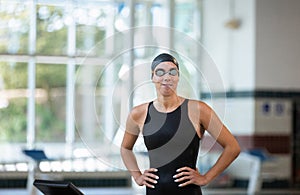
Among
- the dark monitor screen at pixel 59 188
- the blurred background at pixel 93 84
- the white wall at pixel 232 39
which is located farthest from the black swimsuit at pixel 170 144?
the white wall at pixel 232 39

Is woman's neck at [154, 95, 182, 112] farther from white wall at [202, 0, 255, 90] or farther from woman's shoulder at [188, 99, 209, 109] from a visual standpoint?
white wall at [202, 0, 255, 90]

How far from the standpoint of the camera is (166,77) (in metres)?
2.86

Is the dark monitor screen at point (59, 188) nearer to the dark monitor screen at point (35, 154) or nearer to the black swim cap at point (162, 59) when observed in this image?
the black swim cap at point (162, 59)

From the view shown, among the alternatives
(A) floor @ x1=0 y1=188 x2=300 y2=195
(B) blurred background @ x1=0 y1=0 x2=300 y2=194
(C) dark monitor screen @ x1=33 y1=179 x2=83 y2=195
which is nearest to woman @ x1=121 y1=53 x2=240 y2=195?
(C) dark monitor screen @ x1=33 y1=179 x2=83 y2=195

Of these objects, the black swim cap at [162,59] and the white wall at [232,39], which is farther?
the white wall at [232,39]

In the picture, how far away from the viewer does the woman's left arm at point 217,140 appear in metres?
2.91

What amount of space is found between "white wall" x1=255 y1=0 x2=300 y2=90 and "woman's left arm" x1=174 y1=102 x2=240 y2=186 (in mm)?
10179

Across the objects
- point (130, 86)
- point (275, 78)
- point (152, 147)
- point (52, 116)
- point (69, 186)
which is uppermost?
point (275, 78)

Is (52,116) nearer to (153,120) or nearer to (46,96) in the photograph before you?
(46,96)

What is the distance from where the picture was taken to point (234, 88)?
13.5 m

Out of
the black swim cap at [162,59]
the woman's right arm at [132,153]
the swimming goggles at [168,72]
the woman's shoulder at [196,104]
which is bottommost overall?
the woman's right arm at [132,153]

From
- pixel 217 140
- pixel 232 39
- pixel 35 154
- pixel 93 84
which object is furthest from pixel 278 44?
pixel 217 140

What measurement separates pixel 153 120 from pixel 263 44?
34.5ft

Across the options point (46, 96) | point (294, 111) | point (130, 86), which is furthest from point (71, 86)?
point (130, 86)
